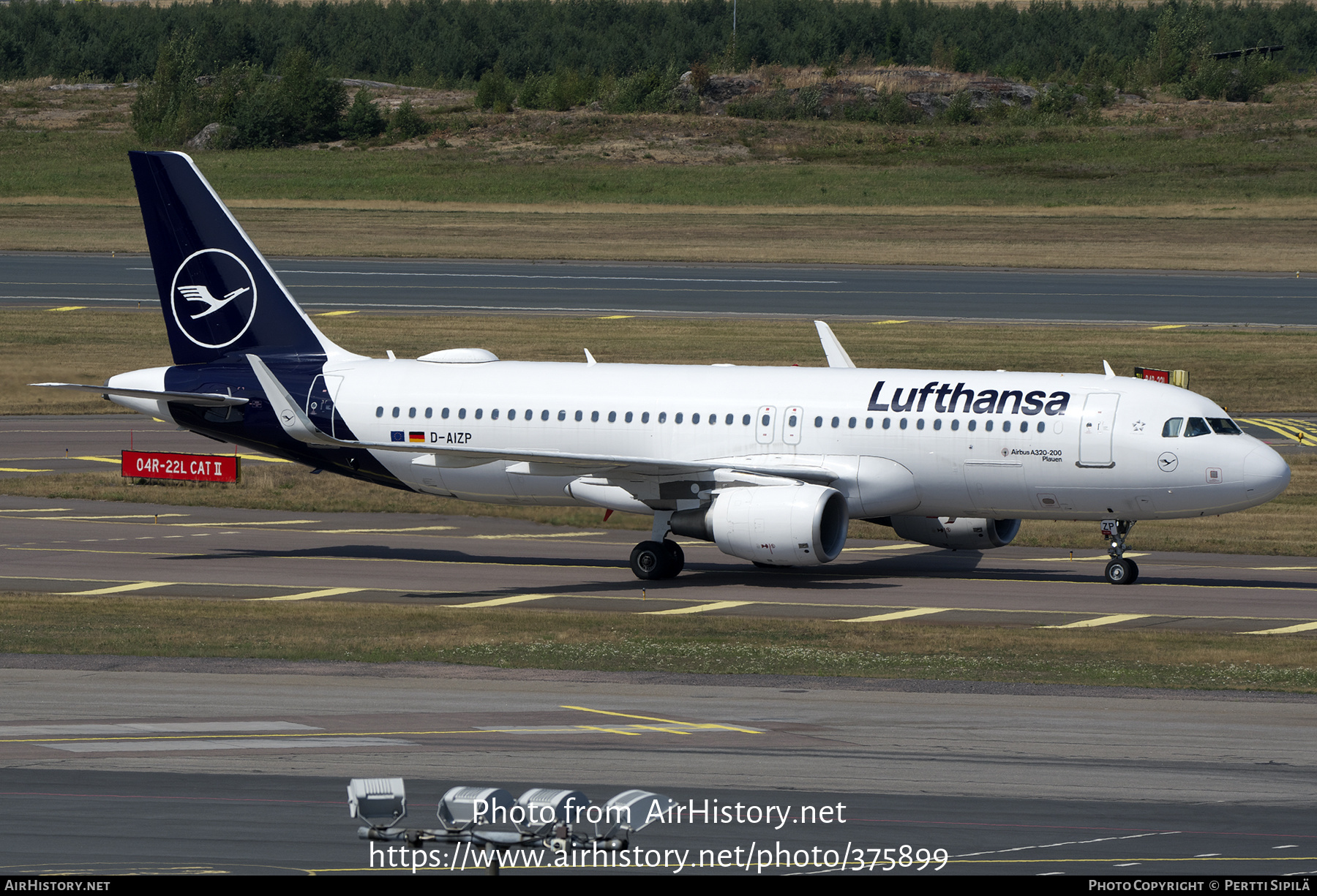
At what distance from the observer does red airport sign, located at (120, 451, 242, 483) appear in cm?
5338

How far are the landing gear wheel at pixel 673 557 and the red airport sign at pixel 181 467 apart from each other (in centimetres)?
1720

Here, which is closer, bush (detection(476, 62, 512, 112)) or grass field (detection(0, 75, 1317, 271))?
grass field (detection(0, 75, 1317, 271))

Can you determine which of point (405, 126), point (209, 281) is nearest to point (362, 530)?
point (209, 281)

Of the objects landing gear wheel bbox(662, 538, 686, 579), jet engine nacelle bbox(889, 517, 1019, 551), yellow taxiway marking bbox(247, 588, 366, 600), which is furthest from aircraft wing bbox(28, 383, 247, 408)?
jet engine nacelle bbox(889, 517, 1019, 551)

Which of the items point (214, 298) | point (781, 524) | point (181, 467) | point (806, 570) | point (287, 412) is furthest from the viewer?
point (181, 467)

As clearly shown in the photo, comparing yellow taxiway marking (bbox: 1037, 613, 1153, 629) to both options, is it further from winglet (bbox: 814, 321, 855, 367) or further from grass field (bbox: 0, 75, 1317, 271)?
grass field (bbox: 0, 75, 1317, 271)

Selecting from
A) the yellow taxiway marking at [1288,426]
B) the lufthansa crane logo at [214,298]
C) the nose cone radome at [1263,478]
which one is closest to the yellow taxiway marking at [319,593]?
the lufthansa crane logo at [214,298]

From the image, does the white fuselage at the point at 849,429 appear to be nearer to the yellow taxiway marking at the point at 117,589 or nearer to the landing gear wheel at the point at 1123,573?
the landing gear wheel at the point at 1123,573

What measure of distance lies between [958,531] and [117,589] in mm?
19244

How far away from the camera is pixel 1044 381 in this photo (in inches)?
Result: 1606

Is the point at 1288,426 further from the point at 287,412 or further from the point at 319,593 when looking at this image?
the point at 319,593

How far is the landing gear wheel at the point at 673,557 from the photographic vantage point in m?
41.4

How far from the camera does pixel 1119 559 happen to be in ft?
133

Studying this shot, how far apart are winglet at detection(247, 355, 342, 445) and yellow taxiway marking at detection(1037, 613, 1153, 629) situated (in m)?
16.4
